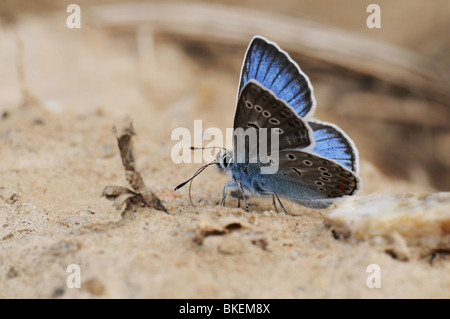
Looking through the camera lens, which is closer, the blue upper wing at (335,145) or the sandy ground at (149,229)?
the sandy ground at (149,229)

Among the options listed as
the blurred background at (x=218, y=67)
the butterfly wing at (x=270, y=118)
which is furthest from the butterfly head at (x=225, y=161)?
the blurred background at (x=218, y=67)

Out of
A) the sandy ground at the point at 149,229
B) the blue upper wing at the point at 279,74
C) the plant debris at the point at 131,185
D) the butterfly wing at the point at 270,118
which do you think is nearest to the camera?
the sandy ground at the point at 149,229

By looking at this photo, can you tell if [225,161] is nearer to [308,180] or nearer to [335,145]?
[308,180]

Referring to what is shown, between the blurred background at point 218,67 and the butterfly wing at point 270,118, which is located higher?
the blurred background at point 218,67

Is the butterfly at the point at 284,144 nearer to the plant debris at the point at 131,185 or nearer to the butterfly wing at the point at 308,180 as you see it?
the butterfly wing at the point at 308,180

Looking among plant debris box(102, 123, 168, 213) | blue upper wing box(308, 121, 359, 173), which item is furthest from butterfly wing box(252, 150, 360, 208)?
plant debris box(102, 123, 168, 213)

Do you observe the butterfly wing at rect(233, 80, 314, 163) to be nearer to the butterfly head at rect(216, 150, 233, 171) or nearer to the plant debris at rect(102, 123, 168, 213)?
the butterfly head at rect(216, 150, 233, 171)

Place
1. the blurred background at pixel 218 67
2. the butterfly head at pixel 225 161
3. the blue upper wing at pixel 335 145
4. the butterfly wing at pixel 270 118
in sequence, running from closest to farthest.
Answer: the butterfly wing at pixel 270 118 → the blue upper wing at pixel 335 145 → the butterfly head at pixel 225 161 → the blurred background at pixel 218 67

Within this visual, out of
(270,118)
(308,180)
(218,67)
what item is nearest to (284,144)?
(270,118)
